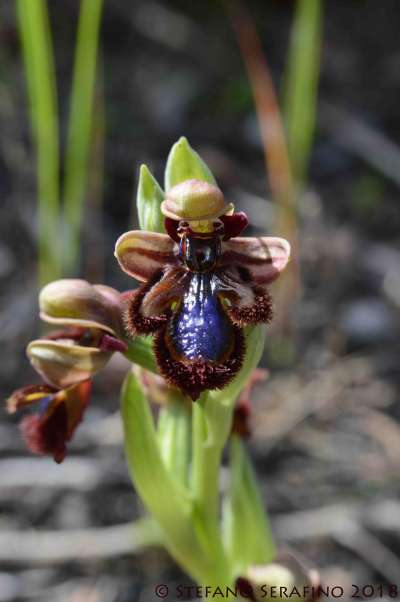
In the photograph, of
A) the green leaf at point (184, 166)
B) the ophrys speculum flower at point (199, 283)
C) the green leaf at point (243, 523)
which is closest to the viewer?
the ophrys speculum flower at point (199, 283)

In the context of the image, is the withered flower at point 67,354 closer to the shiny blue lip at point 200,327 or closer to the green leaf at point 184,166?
the shiny blue lip at point 200,327

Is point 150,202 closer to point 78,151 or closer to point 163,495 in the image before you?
point 163,495

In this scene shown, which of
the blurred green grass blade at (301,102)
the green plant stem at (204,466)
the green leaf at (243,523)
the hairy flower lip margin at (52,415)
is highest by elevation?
the blurred green grass blade at (301,102)

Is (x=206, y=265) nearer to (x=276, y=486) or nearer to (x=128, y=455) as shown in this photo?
(x=128, y=455)

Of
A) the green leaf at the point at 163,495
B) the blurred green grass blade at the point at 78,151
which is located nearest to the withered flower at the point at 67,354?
the green leaf at the point at 163,495

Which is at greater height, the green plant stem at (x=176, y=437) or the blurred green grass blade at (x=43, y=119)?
the blurred green grass blade at (x=43, y=119)

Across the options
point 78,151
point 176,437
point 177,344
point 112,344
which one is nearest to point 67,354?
point 112,344

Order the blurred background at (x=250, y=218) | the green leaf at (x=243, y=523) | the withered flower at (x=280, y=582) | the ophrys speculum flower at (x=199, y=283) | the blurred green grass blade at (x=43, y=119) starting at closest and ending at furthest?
1. the ophrys speculum flower at (x=199, y=283)
2. the withered flower at (x=280, y=582)
3. the green leaf at (x=243, y=523)
4. the blurred background at (x=250, y=218)
5. the blurred green grass blade at (x=43, y=119)
